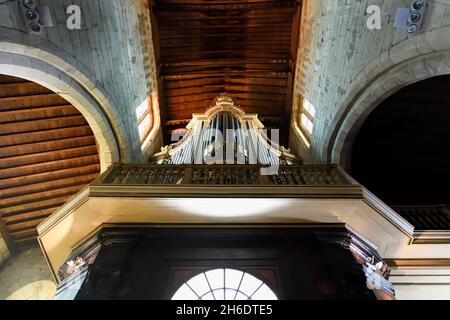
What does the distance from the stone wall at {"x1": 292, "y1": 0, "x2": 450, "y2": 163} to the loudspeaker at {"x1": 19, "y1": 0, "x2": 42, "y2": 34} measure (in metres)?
5.23

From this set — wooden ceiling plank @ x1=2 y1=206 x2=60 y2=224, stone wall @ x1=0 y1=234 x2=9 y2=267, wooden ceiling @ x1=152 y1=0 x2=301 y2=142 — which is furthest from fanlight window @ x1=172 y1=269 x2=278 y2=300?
wooden ceiling @ x1=152 y1=0 x2=301 y2=142

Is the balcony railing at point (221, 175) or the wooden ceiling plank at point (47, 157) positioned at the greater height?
the wooden ceiling plank at point (47, 157)

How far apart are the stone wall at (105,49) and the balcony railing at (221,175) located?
1.80m

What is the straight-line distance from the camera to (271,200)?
4.08m

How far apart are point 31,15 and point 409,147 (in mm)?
8281

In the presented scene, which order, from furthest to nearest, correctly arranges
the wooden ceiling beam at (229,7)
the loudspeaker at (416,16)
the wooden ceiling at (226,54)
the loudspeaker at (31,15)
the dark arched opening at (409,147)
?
the wooden ceiling at (226,54), the wooden ceiling beam at (229,7), the dark arched opening at (409,147), the loudspeaker at (416,16), the loudspeaker at (31,15)

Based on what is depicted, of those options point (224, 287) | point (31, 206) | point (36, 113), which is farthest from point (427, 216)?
point (31, 206)

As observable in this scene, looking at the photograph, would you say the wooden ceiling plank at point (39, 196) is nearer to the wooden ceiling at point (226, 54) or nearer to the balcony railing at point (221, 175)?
the balcony railing at point (221, 175)

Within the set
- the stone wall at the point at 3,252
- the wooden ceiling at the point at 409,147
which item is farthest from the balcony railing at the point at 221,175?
the stone wall at the point at 3,252

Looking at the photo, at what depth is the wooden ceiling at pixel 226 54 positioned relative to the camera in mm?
9969

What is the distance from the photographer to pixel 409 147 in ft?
25.2

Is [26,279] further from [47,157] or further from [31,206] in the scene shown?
[47,157]

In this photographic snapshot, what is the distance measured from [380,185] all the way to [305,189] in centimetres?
543

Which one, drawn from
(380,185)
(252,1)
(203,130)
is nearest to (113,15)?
(203,130)
